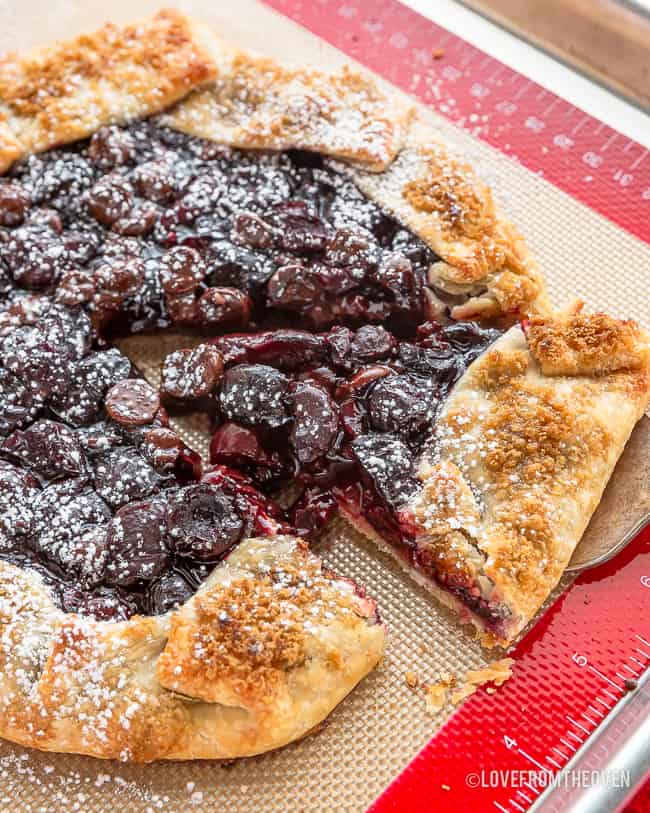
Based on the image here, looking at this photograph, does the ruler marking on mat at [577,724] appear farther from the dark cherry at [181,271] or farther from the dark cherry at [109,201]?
the dark cherry at [109,201]

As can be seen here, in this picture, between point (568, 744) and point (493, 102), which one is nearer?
point (568, 744)

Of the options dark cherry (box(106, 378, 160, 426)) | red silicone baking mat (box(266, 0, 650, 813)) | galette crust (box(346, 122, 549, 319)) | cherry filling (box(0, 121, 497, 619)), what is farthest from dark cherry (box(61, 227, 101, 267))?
red silicone baking mat (box(266, 0, 650, 813))

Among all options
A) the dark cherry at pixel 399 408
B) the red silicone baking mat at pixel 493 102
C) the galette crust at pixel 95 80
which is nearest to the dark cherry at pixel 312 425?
the dark cherry at pixel 399 408

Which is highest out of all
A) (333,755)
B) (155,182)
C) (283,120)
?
(283,120)

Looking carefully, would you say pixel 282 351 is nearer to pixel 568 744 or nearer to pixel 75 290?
pixel 75 290

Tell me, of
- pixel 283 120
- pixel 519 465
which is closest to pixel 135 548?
pixel 519 465

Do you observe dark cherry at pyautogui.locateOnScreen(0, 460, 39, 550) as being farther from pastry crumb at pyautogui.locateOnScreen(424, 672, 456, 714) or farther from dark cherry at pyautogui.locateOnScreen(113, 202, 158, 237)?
pastry crumb at pyautogui.locateOnScreen(424, 672, 456, 714)
